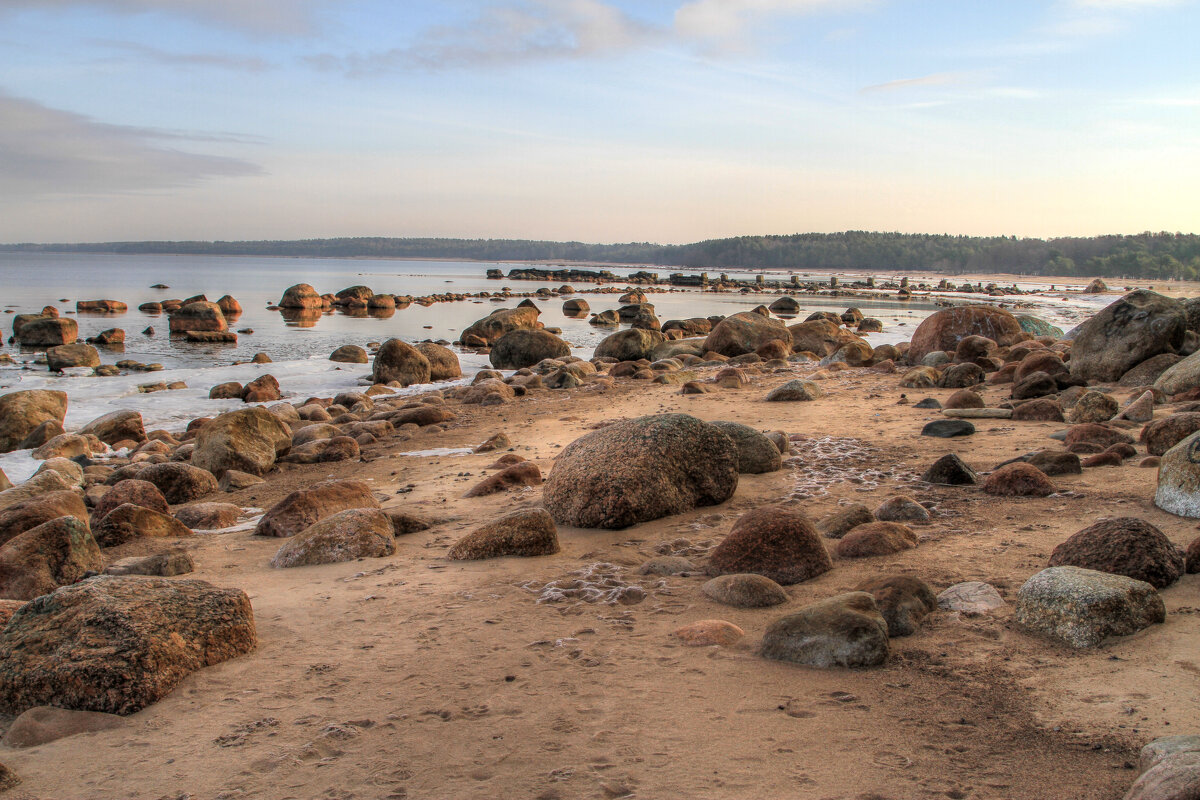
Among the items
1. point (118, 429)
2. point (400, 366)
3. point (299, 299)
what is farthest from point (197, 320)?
point (118, 429)

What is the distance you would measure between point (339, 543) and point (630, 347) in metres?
15.7

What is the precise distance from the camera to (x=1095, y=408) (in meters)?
8.26

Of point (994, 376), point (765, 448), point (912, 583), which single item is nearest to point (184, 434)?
point (765, 448)

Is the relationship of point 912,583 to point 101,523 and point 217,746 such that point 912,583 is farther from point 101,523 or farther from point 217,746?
point 101,523

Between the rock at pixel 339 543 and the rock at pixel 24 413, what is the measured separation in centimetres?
801

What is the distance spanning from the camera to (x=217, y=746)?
3111mm

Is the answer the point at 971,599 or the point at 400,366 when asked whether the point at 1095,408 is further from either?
the point at 400,366

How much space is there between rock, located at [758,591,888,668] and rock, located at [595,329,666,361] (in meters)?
16.9

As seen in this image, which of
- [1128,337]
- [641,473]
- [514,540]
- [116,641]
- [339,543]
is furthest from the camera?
[1128,337]

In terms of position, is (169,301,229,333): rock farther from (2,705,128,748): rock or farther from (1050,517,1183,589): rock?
(1050,517,1183,589): rock

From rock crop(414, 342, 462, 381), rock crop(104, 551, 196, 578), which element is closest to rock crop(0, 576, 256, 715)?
rock crop(104, 551, 196, 578)

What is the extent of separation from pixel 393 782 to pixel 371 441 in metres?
7.85

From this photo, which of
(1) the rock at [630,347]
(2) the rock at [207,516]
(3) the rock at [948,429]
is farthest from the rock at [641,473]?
(1) the rock at [630,347]

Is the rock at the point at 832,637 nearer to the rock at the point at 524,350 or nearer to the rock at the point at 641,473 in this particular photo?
the rock at the point at 641,473
